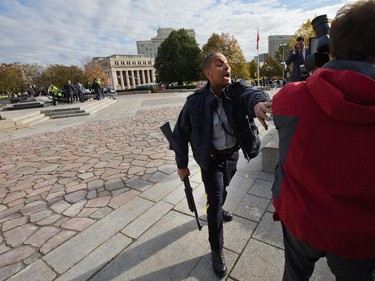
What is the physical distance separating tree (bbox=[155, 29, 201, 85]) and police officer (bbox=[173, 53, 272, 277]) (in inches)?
1696

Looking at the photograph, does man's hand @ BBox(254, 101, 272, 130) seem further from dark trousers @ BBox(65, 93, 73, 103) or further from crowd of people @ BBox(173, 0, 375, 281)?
dark trousers @ BBox(65, 93, 73, 103)

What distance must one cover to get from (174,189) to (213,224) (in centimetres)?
163

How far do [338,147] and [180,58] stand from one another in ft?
148

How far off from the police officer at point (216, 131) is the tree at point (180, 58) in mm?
43075

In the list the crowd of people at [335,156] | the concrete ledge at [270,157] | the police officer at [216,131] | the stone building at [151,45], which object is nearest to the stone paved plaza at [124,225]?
the concrete ledge at [270,157]

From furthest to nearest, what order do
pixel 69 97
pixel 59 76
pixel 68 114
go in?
pixel 59 76 → pixel 69 97 → pixel 68 114

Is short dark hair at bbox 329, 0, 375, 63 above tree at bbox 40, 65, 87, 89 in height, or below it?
below

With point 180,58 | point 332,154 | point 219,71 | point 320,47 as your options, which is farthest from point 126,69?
point 332,154

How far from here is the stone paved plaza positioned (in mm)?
2137

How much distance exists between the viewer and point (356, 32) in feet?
2.83

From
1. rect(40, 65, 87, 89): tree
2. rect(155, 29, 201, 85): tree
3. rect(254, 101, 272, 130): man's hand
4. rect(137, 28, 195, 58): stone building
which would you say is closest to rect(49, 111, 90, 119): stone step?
rect(254, 101, 272, 130): man's hand

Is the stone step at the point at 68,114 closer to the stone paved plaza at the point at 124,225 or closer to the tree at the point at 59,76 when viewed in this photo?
the stone paved plaza at the point at 124,225

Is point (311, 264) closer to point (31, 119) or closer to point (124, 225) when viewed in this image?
point (124, 225)

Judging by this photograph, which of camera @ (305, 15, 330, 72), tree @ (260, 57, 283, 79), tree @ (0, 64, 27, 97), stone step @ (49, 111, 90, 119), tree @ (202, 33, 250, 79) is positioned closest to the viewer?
camera @ (305, 15, 330, 72)
